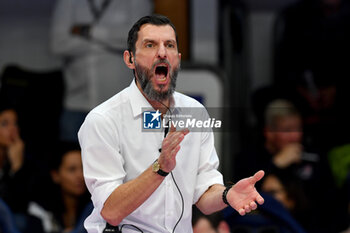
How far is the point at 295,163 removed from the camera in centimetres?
253

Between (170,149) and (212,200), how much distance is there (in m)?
0.22

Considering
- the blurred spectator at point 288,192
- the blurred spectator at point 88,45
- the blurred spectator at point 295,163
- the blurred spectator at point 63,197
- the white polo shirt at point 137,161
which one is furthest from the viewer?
the blurred spectator at point 63,197

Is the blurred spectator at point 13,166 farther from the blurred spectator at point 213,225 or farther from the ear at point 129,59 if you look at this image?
the ear at point 129,59

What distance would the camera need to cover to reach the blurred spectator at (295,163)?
214 cm

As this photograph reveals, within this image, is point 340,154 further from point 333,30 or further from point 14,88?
point 14,88

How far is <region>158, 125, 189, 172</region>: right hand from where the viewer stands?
1.38 meters

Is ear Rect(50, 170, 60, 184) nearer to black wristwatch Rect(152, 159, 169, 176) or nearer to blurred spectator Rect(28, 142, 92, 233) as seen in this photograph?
blurred spectator Rect(28, 142, 92, 233)

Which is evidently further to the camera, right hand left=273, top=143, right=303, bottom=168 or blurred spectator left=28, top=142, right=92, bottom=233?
blurred spectator left=28, top=142, right=92, bottom=233

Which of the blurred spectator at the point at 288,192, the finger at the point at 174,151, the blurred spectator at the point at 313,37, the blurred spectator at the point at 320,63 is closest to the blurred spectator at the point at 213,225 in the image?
the blurred spectator at the point at 288,192

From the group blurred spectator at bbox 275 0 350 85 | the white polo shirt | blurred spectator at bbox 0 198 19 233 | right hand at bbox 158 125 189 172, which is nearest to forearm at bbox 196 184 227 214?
the white polo shirt

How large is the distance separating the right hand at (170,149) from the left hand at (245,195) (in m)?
0.16

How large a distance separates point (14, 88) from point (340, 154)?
1416 millimetres

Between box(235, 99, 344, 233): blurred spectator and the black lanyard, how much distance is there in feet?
2.33

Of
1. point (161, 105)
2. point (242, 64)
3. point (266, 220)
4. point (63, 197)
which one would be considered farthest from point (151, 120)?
point (242, 64)
